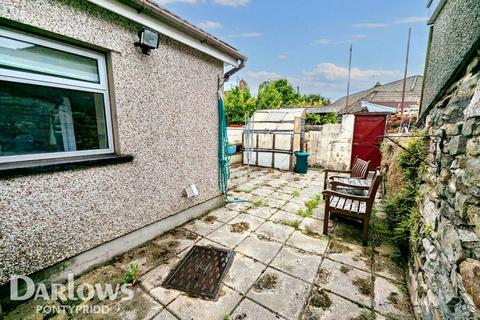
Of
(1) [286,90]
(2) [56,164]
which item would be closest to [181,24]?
(2) [56,164]

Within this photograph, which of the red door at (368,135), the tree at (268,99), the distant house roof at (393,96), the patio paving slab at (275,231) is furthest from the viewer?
the distant house roof at (393,96)

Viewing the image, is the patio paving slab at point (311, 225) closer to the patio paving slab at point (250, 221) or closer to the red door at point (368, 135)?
the patio paving slab at point (250, 221)

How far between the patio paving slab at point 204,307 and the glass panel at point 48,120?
2.09 m

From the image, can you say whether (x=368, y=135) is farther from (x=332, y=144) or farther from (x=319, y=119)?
(x=319, y=119)

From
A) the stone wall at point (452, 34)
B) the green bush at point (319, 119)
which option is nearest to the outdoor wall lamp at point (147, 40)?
the stone wall at point (452, 34)

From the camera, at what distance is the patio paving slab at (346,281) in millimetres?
1927

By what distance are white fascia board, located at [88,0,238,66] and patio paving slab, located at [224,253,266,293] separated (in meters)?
3.27

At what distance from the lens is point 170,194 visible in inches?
123

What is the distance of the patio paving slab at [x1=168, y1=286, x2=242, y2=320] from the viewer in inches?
67.8

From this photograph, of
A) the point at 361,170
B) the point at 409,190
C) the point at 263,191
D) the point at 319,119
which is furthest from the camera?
the point at 319,119

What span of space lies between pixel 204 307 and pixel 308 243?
5.69 ft

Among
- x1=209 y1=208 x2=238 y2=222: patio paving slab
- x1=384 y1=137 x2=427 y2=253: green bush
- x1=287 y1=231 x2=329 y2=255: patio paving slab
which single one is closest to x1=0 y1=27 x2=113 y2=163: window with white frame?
x1=209 y1=208 x2=238 y2=222: patio paving slab

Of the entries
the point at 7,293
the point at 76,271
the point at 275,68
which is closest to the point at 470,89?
the point at 76,271

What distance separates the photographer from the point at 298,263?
2416 millimetres
